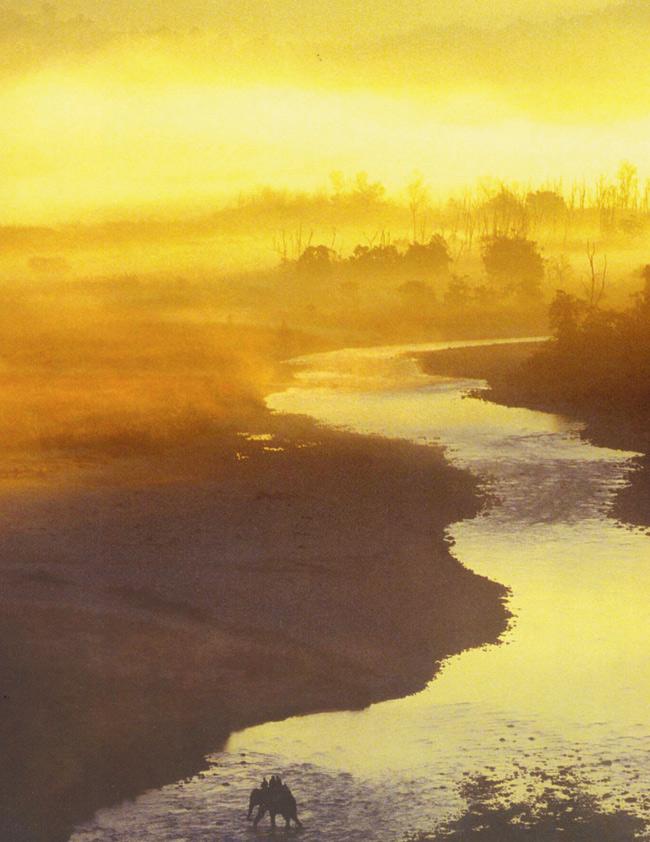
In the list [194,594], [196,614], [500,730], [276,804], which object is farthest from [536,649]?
[276,804]

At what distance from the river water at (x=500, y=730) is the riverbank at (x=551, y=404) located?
420 cm

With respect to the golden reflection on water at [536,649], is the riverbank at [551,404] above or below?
below

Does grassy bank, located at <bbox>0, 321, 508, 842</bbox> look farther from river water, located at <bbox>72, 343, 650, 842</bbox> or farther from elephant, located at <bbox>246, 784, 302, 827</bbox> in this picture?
elephant, located at <bbox>246, 784, 302, 827</bbox>

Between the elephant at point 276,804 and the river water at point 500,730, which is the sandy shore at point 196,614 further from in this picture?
the elephant at point 276,804

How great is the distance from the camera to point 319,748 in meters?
23.5

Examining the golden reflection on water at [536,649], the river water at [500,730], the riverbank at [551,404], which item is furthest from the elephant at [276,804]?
the riverbank at [551,404]

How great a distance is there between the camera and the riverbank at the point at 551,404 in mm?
47688

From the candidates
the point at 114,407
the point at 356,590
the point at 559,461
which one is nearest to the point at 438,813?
the point at 356,590

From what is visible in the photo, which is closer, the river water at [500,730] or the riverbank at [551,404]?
the river water at [500,730]

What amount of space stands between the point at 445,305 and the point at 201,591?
134 m

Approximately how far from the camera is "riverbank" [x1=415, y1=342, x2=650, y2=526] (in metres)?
47.7

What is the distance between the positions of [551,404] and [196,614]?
5139 centimetres

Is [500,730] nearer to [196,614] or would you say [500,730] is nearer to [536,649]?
[536,649]

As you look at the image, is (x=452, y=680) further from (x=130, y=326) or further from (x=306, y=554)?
(x=130, y=326)
